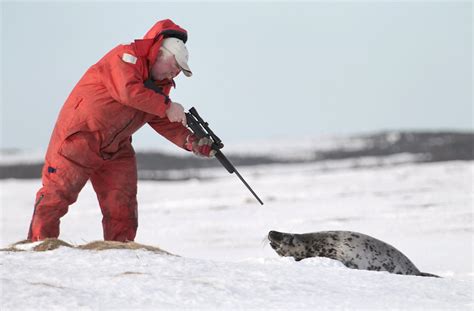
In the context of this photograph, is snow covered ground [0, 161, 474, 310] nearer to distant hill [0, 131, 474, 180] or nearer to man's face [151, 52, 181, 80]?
man's face [151, 52, 181, 80]

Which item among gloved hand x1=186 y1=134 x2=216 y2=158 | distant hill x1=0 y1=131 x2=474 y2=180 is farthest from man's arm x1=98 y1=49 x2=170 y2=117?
distant hill x1=0 y1=131 x2=474 y2=180

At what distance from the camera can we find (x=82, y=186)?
486cm

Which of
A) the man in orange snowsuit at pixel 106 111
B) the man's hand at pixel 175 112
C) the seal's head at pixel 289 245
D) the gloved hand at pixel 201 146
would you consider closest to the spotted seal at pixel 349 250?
the seal's head at pixel 289 245

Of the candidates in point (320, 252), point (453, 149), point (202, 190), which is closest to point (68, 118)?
point (320, 252)

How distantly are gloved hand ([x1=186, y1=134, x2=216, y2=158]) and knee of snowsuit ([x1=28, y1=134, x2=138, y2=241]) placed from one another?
1.49ft

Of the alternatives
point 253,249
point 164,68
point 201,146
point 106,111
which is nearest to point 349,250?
point 201,146

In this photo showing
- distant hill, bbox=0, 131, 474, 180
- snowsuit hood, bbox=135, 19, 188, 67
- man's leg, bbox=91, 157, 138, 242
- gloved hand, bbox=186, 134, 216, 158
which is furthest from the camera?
distant hill, bbox=0, 131, 474, 180

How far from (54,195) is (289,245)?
67.8 inches

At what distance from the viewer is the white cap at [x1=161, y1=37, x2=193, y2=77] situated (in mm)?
→ 4711

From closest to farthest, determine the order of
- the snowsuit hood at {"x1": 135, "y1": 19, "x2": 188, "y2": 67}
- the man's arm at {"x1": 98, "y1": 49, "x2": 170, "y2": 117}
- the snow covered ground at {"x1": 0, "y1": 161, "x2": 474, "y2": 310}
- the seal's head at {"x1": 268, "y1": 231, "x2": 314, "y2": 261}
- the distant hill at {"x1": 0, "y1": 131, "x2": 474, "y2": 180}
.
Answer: the snow covered ground at {"x1": 0, "y1": 161, "x2": 474, "y2": 310}
the man's arm at {"x1": 98, "y1": 49, "x2": 170, "y2": 117}
the snowsuit hood at {"x1": 135, "y1": 19, "x2": 188, "y2": 67}
the seal's head at {"x1": 268, "y1": 231, "x2": 314, "y2": 261}
the distant hill at {"x1": 0, "y1": 131, "x2": 474, "y2": 180}

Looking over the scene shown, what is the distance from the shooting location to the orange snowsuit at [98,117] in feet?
14.9

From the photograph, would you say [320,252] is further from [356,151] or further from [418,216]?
[356,151]

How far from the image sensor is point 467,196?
34.4 feet

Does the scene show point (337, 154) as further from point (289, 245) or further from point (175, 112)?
point (175, 112)
